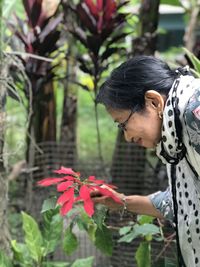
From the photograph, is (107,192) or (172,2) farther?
(172,2)

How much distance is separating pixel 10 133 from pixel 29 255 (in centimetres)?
179

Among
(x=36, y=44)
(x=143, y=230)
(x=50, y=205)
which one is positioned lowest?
(x=143, y=230)

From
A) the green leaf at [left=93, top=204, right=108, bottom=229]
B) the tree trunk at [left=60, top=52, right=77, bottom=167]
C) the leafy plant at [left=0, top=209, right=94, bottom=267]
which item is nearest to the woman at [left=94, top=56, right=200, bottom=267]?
the green leaf at [left=93, top=204, right=108, bottom=229]

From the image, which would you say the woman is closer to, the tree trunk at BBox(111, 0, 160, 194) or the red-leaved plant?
the red-leaved plant

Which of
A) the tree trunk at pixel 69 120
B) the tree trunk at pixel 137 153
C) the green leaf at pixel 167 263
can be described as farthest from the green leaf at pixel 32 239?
the tree trunk at pixel 69 120

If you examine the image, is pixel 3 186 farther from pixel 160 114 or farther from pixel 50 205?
pixel 160 114

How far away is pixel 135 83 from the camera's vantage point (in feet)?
4.11

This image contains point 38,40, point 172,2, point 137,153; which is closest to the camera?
point 38,40

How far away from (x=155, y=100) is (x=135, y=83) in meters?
0.07

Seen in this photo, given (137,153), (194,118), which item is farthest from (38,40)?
(194,118)

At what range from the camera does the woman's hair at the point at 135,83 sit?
1.25 m

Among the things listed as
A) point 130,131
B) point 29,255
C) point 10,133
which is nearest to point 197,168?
point 130,131

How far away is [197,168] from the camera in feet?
4.25

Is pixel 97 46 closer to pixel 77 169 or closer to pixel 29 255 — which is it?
pixel 77 169
